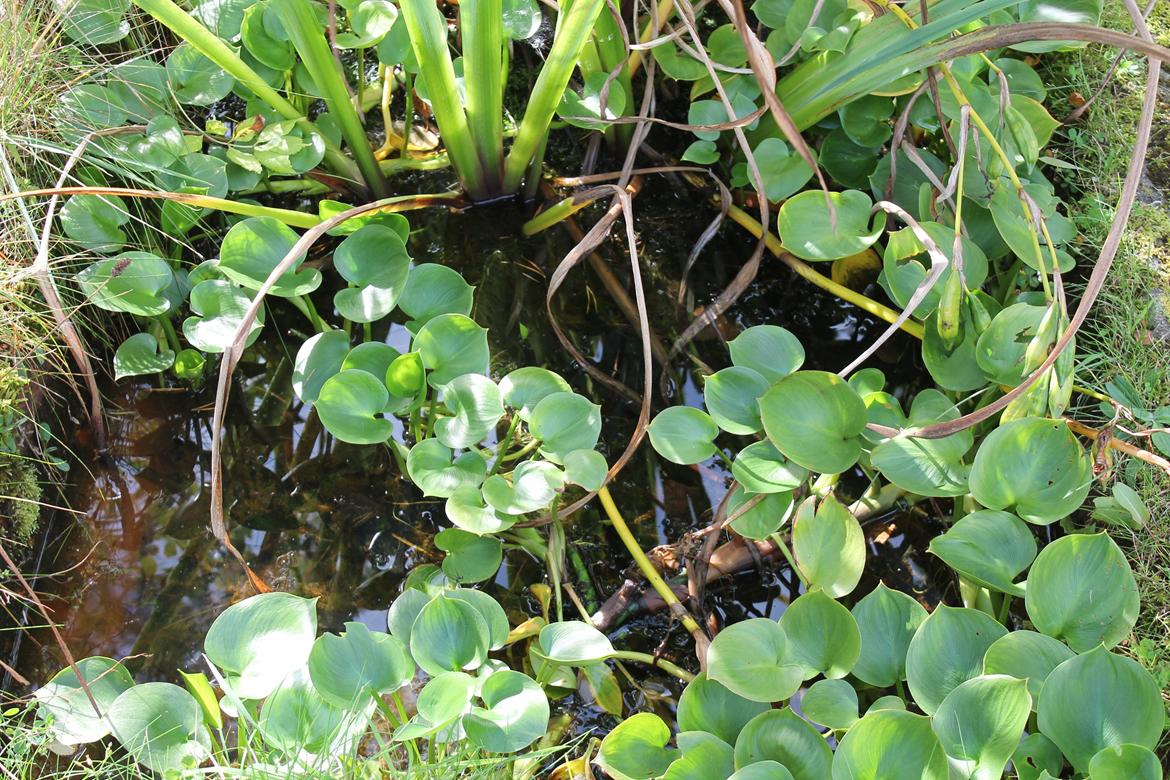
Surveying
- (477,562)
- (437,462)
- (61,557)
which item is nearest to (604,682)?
(477,562)

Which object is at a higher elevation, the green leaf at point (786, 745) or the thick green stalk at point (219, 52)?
the thick green stalk at point (219, 52)

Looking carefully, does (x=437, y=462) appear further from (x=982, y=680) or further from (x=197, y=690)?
(x=982, y=680)

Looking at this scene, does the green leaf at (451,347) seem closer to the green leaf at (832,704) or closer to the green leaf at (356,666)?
the green leaf at (356,666)

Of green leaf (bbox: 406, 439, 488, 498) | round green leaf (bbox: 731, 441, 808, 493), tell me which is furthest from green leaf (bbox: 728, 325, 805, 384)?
green leaf (bbox: 406, 439, 488, 498)

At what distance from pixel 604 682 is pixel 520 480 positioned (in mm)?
269

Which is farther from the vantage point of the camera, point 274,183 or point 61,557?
point 274,183

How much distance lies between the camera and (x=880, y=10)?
1.24 meters

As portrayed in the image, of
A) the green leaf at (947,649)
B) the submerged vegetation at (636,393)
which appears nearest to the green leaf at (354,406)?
the submerged vegetation at (636,393)

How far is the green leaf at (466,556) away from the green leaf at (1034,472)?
0.59 metres

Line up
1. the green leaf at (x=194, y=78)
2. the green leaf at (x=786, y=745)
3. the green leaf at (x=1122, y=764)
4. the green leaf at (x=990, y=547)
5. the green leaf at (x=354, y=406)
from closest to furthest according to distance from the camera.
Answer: the green leaf at (x=1122, y=764) → the green leaf at (x=786, y=745) → the green leaf at (x=990, y=547) → the green leaf at (x=354, y=406) → the green leaf at (x=194, y=78)

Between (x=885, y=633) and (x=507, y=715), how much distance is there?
42cm

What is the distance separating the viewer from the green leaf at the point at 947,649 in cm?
94

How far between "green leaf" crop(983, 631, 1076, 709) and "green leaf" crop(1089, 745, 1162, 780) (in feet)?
0.34

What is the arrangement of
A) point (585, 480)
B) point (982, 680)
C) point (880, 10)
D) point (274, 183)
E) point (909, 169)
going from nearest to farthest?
point (982, 680)
point (585, 480)
point (880, 10)
point (909, 169)
point (274, 183)
